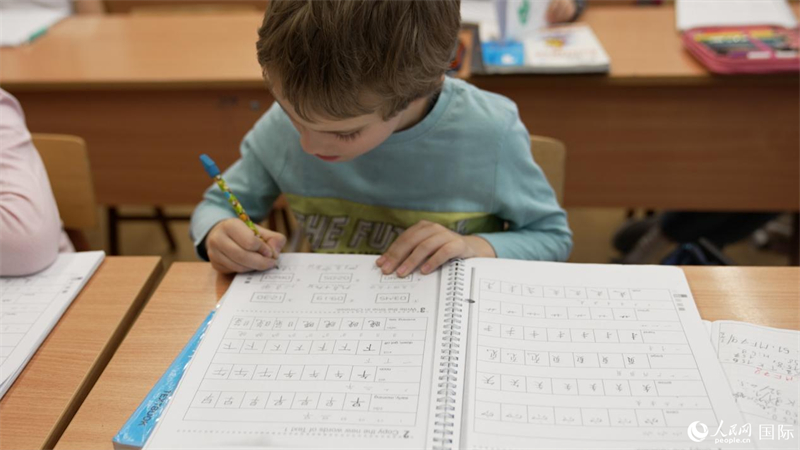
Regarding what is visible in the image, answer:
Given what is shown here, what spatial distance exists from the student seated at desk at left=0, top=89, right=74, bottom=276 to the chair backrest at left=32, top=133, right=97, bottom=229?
10cm

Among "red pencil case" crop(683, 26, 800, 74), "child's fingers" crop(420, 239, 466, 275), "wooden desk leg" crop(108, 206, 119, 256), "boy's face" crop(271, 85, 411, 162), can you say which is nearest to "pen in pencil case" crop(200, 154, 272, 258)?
"boy's face" crop(271, 85, 411, 162)

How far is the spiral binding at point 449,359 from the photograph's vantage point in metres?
0.63

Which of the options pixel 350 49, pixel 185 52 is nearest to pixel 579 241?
pixel 185 52

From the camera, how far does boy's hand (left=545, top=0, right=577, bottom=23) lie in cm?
191

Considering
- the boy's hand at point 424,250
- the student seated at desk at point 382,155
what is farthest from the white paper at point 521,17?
the boy's hand at point 424,250

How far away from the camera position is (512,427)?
641 mm

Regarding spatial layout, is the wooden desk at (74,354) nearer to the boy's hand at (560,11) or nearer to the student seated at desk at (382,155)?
the student seated at desk at (382,155)

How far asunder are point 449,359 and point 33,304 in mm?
559

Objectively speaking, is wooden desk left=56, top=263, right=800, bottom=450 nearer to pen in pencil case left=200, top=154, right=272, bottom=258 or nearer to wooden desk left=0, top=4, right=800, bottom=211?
pen in pencil case left=200, top=154, right=272, bottom=258

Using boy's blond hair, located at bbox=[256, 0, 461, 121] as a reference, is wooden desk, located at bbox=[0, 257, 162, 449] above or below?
below

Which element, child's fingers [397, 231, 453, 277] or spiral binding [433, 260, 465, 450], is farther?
child's fingers [397, 231, 453, 277]

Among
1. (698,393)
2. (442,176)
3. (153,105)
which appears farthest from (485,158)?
(153,105)

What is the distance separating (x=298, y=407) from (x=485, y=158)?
20.4 inches

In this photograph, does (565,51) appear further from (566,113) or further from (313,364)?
(313,364)
